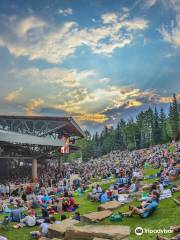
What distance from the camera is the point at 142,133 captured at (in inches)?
4407

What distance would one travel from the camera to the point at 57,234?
1187 cm

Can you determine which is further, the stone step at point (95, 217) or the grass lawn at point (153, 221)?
the stone step at point (95, 217)

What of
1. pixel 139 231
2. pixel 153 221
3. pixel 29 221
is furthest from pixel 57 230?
pixel 153 221

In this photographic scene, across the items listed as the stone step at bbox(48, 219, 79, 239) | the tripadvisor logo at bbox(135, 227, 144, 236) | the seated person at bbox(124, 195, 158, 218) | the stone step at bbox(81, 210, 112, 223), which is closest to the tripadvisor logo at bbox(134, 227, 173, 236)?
the tripadvisor logo at bbox(135, 227, 144, 236)

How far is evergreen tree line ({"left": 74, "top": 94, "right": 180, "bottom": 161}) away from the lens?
86.4 meters

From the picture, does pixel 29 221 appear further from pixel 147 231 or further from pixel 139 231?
pixel 147 231

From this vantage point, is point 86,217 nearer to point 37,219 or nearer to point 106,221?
point 106,221

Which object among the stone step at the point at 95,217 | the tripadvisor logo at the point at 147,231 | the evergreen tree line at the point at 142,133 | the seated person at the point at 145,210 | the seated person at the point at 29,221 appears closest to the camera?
the tripadvisor logo at the point at 147,231

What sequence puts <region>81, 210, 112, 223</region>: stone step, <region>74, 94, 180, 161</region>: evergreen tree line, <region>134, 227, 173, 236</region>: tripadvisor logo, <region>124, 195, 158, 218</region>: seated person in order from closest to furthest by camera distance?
<region>134, 227, 173, 236</region>: tripadvisor logo, <region>124, 195, 158, 218</region>: seated person, <region>81, 210, 112, 223</region>: stone step, <region>74, 94, 180, 161</region>: evergreen tree line

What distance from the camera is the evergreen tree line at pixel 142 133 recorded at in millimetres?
86412

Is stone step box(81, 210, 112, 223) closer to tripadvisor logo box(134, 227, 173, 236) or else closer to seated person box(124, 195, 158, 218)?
seated person box(124, 195, 158, 218)

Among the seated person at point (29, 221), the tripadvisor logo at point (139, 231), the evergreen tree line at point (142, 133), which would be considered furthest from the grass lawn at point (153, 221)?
the evergreen tree line at point (142, 133)

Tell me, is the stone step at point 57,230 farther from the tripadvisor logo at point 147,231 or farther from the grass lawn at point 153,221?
the tripadvisor logo at point 147,231

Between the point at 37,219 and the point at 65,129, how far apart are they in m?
38.5
